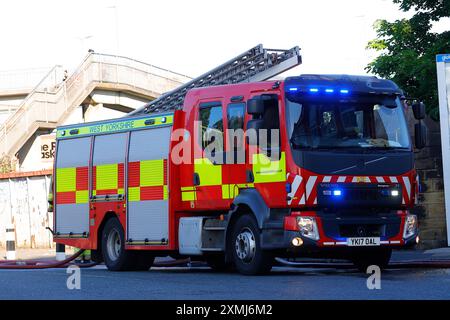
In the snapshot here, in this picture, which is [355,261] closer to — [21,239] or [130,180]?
[130,180]

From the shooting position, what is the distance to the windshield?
15.6 metres

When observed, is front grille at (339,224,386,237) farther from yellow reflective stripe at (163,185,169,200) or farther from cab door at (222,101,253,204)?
yellow reflective stripe at (163,185,169,200)

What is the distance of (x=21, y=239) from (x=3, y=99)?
2173 centimetres

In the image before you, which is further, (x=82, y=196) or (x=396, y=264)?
(x=82, y=196)

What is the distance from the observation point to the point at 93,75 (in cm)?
4166

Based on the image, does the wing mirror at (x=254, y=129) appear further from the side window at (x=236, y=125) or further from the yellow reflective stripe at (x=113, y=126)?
the yellow reflective stripe at (x=113, y=126)

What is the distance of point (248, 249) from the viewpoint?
16.1 m

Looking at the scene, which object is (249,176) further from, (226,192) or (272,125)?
(272,125)

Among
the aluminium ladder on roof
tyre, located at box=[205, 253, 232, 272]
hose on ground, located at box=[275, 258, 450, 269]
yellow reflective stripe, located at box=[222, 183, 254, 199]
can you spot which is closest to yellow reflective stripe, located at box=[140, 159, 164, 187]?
tyre, located at box=[205, 253, 232, 272]

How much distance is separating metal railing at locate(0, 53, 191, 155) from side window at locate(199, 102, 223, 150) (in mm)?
23942

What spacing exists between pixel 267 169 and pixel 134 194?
3.49 m

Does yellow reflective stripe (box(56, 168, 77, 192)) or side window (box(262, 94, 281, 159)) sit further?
yellow reflective stripe (box(56, 168, 77, 192))

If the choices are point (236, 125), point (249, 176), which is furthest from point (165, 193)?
point (249, 176)
